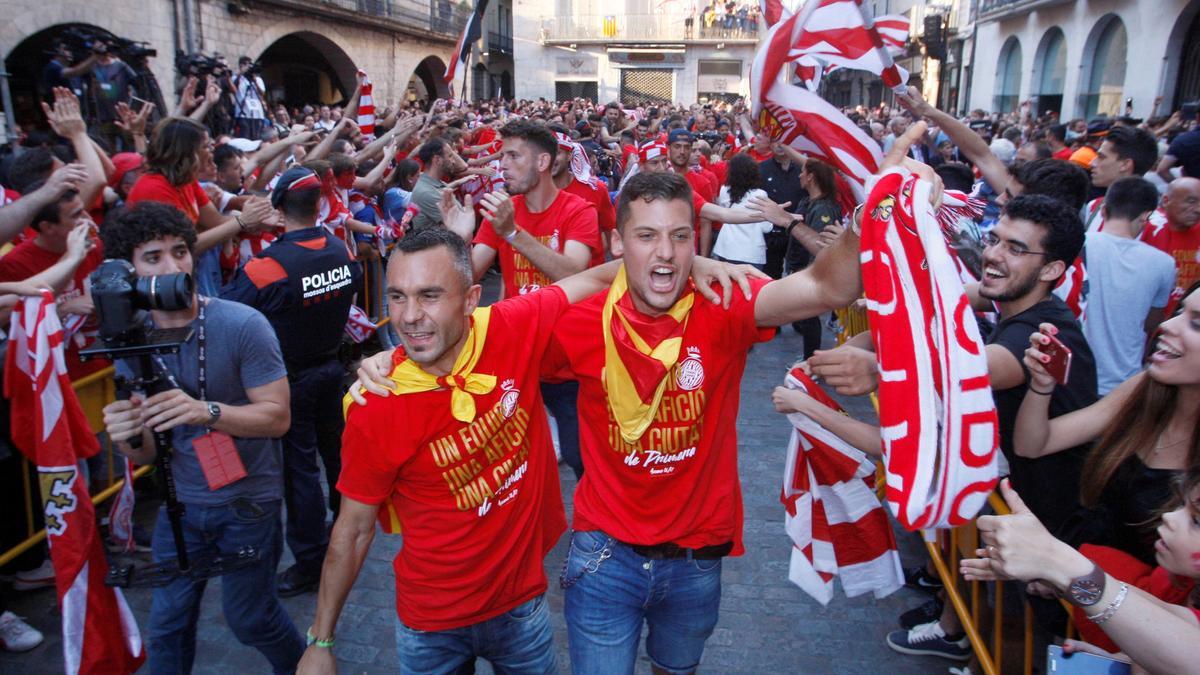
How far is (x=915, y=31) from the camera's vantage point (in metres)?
36.6

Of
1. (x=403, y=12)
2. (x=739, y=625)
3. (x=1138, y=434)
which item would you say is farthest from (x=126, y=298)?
(x=403, y=12)

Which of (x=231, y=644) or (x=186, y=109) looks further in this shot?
(x=186, y=109)

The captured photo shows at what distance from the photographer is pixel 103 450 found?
4.73 m

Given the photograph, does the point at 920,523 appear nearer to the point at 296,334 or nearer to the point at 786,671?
the point at 786,671

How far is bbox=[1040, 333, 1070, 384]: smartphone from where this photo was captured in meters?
2.51

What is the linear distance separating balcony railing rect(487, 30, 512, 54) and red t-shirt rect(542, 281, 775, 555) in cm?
4076

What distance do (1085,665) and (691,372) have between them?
1.32 metres

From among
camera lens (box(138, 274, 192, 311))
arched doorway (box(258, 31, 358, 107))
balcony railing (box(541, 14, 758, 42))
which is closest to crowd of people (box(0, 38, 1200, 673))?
camera lens (box(138, 274, 192, 311))

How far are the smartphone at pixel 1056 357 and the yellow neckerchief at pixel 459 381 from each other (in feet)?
5.81

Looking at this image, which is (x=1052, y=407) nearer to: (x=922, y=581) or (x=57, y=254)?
(x=922, y=581)

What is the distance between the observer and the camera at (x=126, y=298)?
249cm

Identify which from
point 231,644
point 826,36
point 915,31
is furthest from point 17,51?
point 915,31

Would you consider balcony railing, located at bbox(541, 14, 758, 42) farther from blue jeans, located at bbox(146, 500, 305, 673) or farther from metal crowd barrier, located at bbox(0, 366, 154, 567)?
blue jeans, located at bbox(146, 500, 305, 673)

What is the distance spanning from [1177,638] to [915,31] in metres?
40.1
